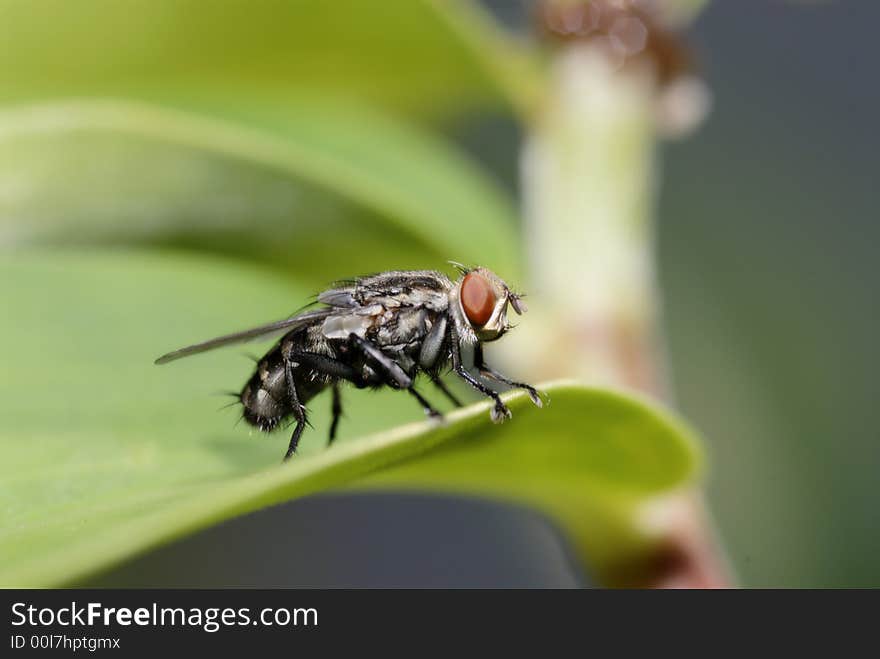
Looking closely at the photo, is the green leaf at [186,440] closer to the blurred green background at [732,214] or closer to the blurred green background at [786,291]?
the blurred green background at [732,214]

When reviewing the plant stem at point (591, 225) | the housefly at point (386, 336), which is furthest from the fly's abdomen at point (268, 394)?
the plant stem at point (591, 225)

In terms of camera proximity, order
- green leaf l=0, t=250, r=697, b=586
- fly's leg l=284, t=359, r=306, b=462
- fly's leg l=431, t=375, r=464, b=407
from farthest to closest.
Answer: fly's leg l=431, t=375, r=464, b=407 < fly's leg l=284, t=359, r=306, b=462 < green leaf l=0, t=250, r=697, b=586

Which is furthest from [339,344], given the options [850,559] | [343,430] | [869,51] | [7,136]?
[869,51]

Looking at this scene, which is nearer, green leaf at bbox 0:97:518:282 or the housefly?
green leaf at bbox 0:97:518:282

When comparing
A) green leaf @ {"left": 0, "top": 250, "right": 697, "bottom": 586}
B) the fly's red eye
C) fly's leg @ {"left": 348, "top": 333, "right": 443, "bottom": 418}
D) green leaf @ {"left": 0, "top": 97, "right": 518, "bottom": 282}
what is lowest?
green leaf @ {"left": 0, "top": 250, "right": 697, "bottom": 586}

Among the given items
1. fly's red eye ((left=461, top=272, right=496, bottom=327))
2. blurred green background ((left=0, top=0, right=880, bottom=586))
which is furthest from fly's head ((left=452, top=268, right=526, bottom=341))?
blurred green background ((left=0, top=0, right=880, bottom=586))

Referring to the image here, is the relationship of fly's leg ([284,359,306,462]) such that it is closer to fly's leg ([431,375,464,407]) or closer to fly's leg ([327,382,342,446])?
fly's leg ([327,382,342,446])

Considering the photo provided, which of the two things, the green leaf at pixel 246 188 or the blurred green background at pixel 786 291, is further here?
the blurred green background at pixel 786 291

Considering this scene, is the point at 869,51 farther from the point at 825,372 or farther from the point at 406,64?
the point at 406,64
